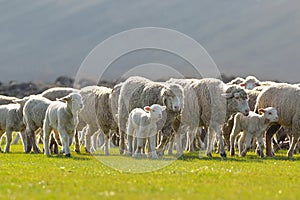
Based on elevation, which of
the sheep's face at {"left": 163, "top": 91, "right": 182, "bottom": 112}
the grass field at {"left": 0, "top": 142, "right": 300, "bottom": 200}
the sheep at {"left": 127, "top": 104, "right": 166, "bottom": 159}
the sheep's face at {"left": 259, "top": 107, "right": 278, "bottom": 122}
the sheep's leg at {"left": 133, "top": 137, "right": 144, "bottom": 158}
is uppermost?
the sheep's face at {"left": 163, "top": 91, "right": 182, "bottom": 112}

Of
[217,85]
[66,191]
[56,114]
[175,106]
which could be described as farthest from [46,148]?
[66,191]

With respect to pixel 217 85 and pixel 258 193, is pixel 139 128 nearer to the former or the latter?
pixel 217 85

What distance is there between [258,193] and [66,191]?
312 centimetres

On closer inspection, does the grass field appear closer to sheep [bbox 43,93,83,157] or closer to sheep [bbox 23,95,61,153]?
sheep [bbox 43,93,83,157]

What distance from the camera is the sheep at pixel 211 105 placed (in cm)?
1866

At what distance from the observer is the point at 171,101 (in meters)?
18.1


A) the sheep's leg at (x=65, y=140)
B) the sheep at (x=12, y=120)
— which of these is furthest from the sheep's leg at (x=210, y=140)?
the sheep at (x=12, y=120)

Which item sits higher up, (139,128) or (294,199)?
(139,128)

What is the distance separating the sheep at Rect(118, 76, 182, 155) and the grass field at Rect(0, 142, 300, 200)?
14.4 ft

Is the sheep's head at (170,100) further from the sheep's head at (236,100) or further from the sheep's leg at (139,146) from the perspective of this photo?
the sheep's head at (236,100)

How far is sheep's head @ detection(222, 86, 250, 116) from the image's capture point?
1855cm

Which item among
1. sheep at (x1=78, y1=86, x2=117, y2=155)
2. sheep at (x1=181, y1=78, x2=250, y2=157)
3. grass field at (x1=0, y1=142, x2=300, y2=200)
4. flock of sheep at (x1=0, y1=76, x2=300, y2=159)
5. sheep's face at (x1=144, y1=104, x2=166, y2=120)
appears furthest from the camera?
sheep at (x1=78, y1=86, x2=117, y2=155)

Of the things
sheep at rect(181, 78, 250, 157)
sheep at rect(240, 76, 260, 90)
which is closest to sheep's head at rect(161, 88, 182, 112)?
sheep at rect(181, 78, 250, 157)

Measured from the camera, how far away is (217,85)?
19.6 metres
